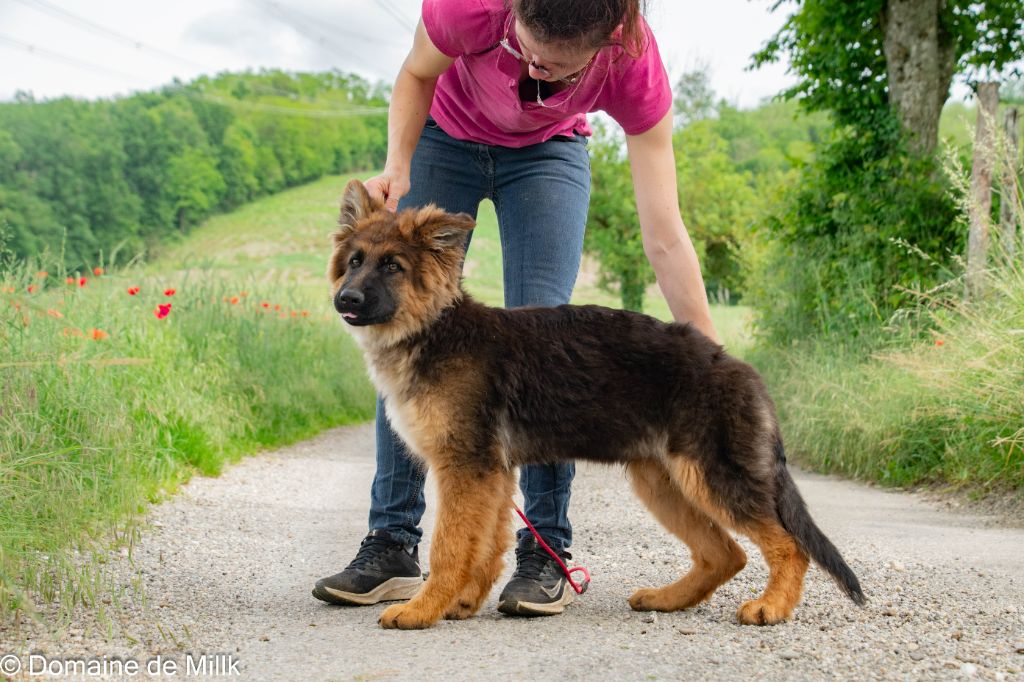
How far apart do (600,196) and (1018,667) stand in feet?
96.3

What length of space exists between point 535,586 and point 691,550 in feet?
2.68

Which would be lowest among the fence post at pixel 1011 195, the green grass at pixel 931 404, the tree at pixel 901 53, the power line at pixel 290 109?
the green grass at pixel 931 404

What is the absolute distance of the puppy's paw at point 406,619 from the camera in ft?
14.3

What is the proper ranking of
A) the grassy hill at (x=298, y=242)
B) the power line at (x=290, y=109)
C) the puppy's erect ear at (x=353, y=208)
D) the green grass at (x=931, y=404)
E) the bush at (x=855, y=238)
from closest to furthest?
the puppy's erect ear at (x=353, y=208) → the green grass at (x=931, y=404) → the bush at (x=855, y=238) → the grassy hill at (x=298, y=242) → the power line at (x=290, y=109)

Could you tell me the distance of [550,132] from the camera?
5.14 metres

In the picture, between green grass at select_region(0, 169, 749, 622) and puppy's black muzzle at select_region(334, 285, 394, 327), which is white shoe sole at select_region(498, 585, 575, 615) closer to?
puppy's black muzzle at select_region(334, 285, 394, 327)

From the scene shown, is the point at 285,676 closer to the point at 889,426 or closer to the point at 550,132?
the point at 550,132

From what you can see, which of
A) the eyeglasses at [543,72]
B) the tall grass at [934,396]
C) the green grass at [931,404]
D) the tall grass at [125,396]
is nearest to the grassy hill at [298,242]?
the tall grass at [125,396]

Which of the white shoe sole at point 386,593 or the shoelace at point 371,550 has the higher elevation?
the shoelace at point 371,550

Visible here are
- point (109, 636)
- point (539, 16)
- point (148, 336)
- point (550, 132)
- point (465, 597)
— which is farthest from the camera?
point (148, 336)

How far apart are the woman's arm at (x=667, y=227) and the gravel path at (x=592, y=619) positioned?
1574 mm

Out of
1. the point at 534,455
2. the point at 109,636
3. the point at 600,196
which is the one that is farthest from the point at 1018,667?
the point at 600,196

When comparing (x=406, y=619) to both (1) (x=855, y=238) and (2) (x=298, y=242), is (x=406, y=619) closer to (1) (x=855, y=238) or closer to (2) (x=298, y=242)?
(1) (x=855, y=238)

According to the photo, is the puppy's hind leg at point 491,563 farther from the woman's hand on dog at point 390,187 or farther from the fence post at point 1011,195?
the fence post at point 1011,195
